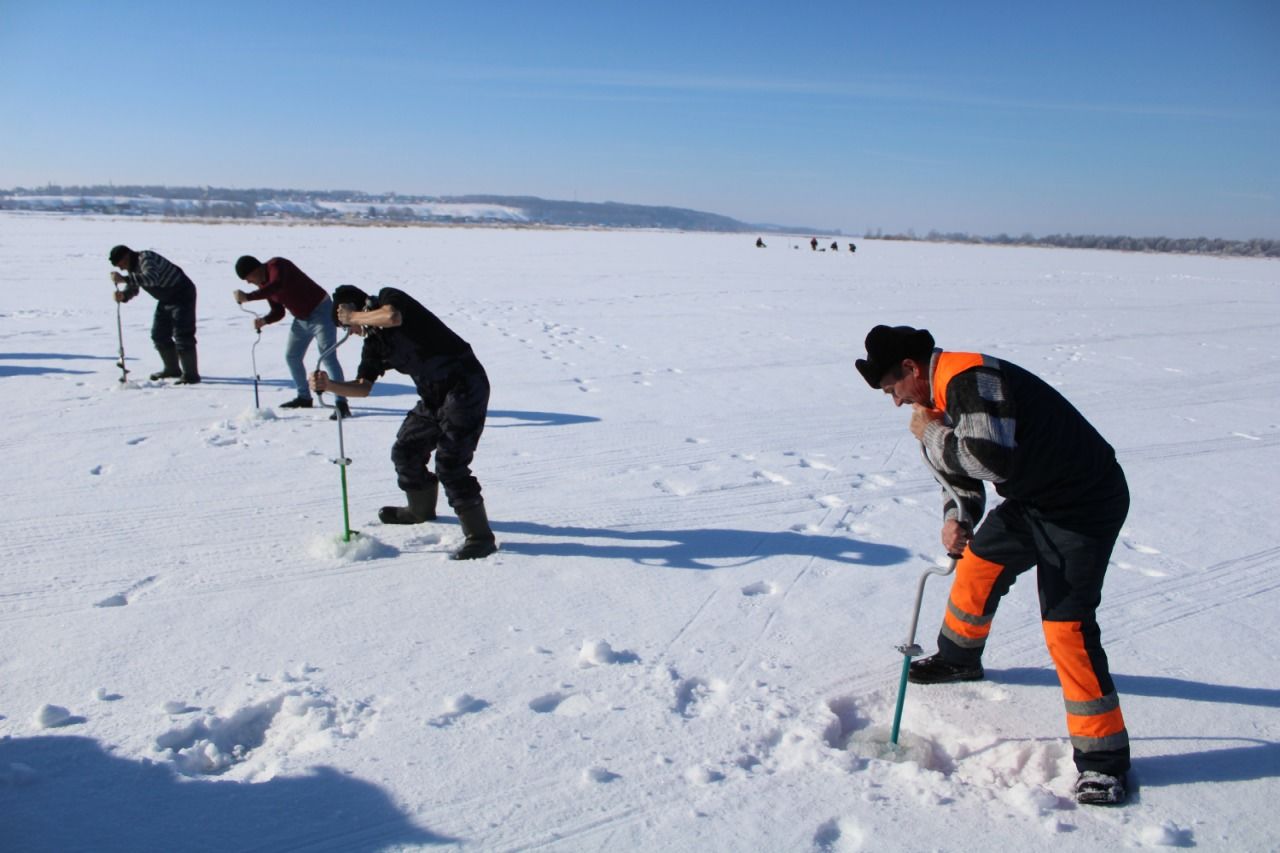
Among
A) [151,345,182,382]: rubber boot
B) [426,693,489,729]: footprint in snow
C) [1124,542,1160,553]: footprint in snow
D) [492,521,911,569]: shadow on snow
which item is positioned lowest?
[426,693,489,729]: footprint in snow

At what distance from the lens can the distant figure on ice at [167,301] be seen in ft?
27.5

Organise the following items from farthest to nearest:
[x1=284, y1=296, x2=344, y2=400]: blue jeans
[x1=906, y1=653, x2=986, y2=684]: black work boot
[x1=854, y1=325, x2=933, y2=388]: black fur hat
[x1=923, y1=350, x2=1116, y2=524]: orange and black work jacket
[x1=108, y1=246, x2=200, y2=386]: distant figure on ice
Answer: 1. [x1=108, y1=246, x2=200, y2=386]: distant figure on ice
2. [x1=284, y1=296, x2=344, y2=400]: blue jeans
3. [x1=906, y1=653, x2=986, y2=684]: black work boot
4. [x1=854, y1=325, x2=933, y2=388]: black fur hat
5. [x1=923, y1=350, x2=1116, y2=524]: orange and black work jacket

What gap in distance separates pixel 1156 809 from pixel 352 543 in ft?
12.5

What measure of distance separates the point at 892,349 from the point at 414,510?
126 inches

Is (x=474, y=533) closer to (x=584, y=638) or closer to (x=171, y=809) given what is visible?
(x=584, y=638)

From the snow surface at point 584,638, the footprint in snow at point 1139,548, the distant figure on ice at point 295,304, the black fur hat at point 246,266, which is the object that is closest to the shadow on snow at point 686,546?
the snow surface at point 584,638

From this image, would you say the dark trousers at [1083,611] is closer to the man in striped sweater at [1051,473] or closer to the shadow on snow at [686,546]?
the man in striped sweater at [1051,473]

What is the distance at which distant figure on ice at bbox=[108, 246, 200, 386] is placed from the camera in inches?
330

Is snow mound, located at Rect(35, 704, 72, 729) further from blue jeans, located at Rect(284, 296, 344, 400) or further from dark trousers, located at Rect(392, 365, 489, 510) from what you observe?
blue jeans, located at Rect(284, 296, 344, 400)

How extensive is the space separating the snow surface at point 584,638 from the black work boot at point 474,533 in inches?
5.2

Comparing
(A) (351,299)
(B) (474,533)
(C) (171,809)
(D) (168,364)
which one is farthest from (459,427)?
(D) (168,364)


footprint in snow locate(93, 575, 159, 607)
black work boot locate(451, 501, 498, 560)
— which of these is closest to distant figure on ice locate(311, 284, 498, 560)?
black work boot locate(451, 501, 498, 560)

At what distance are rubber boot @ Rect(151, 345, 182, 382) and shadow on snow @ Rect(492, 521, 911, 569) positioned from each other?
17.6ft

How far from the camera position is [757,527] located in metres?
5.35
